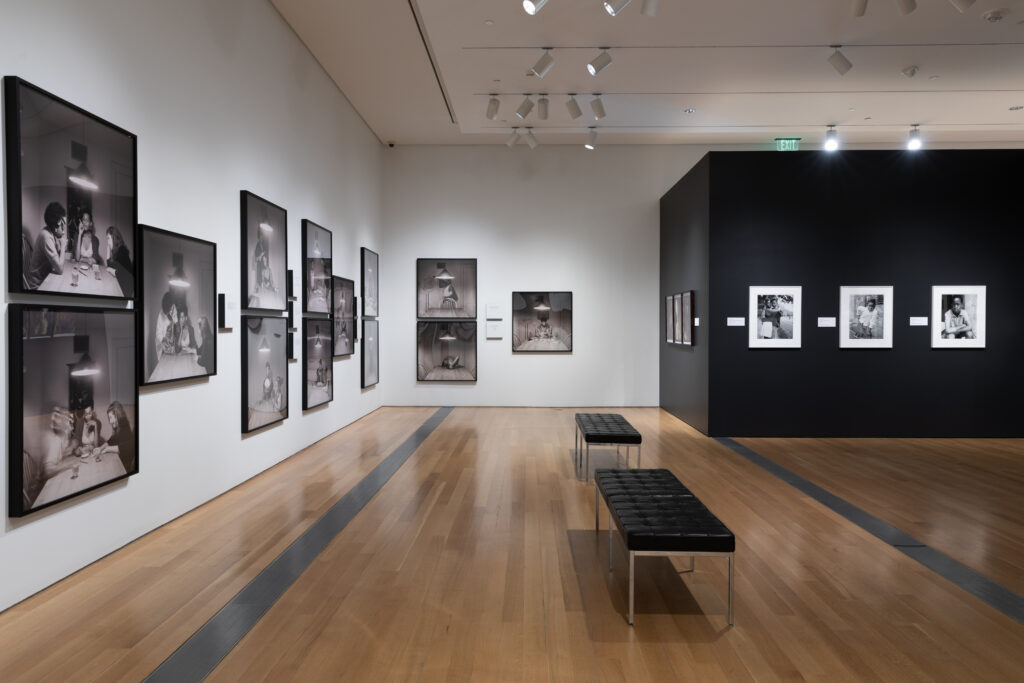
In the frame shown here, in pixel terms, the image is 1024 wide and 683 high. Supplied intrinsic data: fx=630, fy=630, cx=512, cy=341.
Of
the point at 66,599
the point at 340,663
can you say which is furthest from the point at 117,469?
the point at 340,663

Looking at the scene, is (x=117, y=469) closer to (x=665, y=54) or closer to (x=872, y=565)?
(x=872, y=565)

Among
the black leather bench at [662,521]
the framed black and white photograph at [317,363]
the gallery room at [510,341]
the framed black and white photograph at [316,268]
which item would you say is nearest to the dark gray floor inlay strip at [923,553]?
the gallery room at [510,341]

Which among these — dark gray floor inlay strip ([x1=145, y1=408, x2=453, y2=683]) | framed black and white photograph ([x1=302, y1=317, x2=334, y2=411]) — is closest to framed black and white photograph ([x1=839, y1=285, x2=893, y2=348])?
dark gray floor inlay strip ([x1=145, y1=408, x2=453, y2=683])

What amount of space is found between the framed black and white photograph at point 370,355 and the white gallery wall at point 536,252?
2.46ft

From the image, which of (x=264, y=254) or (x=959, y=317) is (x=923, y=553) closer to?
(x=959, y=317)

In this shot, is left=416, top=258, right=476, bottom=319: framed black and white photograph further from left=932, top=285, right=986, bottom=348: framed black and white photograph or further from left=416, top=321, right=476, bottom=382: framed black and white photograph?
left=932, top=285, right=986, bottom=348: framed black and white photograph

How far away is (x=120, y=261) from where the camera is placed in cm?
439

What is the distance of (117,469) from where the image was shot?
4.33 meters

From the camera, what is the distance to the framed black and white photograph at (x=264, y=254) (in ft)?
21.1

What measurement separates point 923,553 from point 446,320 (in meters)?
9.66

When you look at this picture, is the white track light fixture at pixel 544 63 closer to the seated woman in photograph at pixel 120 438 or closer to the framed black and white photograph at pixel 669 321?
the framed black and white photograph at pixel 669 321

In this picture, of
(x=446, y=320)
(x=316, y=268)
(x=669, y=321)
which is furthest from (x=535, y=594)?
(x=446, y=320)

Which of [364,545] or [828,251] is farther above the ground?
[828,251]

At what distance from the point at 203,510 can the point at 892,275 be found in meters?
9.38
